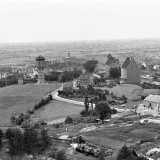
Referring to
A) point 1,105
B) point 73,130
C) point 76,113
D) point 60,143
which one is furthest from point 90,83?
point 60,143

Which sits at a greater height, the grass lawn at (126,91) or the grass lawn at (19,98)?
the grass lawn at (126,91)

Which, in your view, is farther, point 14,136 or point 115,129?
point 115,129

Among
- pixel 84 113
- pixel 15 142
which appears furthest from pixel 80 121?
pixel 15 142

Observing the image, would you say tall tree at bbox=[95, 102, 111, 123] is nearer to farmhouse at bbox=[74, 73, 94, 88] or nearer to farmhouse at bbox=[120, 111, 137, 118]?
farmhouse at bbox=[120, 111, 137, 118]

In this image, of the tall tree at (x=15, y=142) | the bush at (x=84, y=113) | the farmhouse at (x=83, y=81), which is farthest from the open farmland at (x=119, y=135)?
the farmhouse at (x=83, y=81)

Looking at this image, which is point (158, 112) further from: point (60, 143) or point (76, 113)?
point (60, 143)

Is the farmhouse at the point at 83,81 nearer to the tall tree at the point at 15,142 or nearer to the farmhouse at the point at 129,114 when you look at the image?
the farmhouse at the point at 129,114
